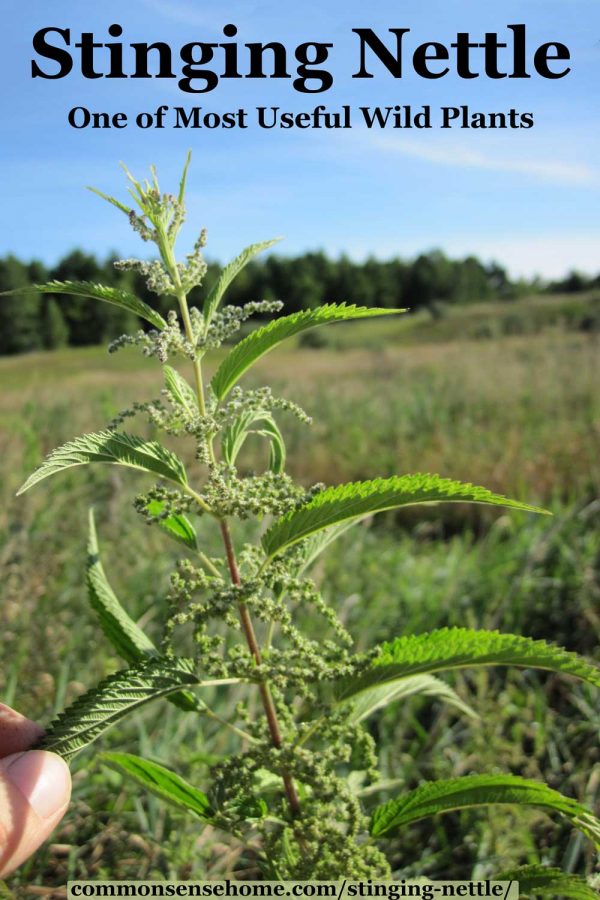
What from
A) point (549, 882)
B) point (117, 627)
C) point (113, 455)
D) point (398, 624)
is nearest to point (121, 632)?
point (117, 627)

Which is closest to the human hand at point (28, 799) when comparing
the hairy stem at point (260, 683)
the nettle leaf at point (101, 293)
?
the hairy stem at point (260, 683)

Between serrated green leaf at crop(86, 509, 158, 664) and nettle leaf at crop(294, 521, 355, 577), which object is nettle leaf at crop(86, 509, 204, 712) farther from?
nettle leaf at crop(294, 521, 355, 577)

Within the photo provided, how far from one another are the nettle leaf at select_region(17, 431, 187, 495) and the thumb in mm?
441

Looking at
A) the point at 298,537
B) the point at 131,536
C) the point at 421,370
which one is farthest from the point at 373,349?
the point at 298,537

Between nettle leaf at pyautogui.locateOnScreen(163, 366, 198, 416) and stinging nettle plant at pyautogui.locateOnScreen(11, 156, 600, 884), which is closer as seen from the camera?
stinging nettle plant at pyautogui.locateOnScreen(11, 156, 600, 884)

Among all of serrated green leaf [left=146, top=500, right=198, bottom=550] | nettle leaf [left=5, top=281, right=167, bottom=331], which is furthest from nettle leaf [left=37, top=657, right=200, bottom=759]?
nettle leaf [left=5, top=281, right=167, bottom=331]

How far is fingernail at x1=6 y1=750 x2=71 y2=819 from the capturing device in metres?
1.17

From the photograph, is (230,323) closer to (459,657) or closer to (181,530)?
(181,530)

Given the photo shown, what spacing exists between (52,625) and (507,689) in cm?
189

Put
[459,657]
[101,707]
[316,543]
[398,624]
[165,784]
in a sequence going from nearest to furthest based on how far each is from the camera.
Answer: [101,707]
[459,657]
[165,784]
[316,543]
[398,624]

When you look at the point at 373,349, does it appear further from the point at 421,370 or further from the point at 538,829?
the point at 538,829

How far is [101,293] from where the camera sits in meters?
1.14

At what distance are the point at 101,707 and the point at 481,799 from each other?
0.62 m

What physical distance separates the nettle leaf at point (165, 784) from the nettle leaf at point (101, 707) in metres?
0.24
